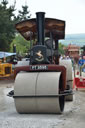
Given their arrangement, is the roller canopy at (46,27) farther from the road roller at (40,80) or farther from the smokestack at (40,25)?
the smokestack at (40,25)

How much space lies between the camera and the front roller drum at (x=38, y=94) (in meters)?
5.83

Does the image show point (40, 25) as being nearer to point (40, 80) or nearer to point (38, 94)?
point (40, 80)

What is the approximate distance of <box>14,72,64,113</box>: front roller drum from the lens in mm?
5828

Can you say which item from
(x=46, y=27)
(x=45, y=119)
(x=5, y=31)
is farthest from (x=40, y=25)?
(x=5, y=31)

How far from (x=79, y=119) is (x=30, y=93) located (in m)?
1.06

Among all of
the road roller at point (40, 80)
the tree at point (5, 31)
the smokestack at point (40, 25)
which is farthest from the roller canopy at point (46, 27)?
the tree at point (5, 31)

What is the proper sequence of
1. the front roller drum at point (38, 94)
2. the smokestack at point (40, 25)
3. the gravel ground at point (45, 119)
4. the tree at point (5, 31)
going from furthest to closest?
the tree at point (5, 31) → the smokestack at point (40, 25) → the front roller drum at point (38, 94) → the gravel ground at point (45, 119)

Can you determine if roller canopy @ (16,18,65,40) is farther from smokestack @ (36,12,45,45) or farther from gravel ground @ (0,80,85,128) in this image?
gravel ground @ (0,80,85,128)

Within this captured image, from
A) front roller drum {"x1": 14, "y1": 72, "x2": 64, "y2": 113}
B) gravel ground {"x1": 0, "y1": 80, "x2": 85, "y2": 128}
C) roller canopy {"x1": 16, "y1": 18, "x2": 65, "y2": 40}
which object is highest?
roller canopy {"x1": 16, "y1": 18, "x2": 65, "y2": 40}

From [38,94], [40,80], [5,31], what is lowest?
[38,94]

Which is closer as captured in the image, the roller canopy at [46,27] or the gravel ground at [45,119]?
the gravel ground at [45,119]

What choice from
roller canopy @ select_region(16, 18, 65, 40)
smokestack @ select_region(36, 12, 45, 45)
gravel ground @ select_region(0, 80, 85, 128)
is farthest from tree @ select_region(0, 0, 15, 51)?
gravel ground @ select_region(0, 80, 85, 128)

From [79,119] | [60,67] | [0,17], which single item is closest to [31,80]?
[60,67]

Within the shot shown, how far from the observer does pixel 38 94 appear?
5.88m
